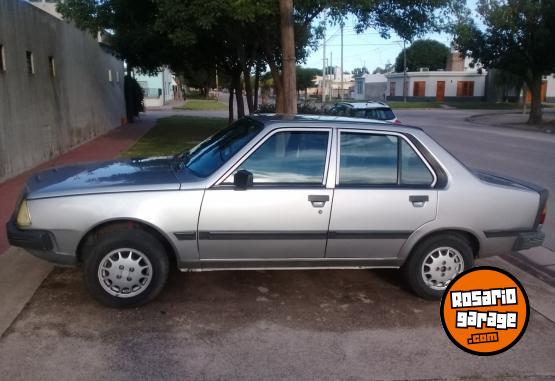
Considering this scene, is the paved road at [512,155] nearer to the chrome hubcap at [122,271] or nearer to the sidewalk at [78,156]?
the chrome hubcap at [122,271]

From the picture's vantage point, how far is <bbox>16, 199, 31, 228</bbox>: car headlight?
165 inches

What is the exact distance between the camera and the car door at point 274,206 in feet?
13.9

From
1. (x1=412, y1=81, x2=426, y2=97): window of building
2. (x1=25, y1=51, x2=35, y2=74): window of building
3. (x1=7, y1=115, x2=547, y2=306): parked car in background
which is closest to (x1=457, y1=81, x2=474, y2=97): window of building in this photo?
(x1=412, y1=81, x2=426, y2=97): window of building

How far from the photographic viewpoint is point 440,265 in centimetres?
462

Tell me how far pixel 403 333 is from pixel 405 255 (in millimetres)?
737

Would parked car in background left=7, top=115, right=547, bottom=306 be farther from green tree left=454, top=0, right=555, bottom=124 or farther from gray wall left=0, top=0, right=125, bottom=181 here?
green tree left=454, top=0, right=555, bottom=124

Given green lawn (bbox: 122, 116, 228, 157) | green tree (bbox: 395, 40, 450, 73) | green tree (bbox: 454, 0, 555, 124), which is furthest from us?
green tree (bbox: 395, 40, 450, 73)

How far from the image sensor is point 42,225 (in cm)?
414

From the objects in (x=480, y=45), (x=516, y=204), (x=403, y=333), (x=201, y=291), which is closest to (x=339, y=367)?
(x=403, y=333)

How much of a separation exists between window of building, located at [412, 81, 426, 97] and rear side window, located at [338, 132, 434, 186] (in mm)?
59735

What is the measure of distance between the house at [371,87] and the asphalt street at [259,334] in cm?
6577

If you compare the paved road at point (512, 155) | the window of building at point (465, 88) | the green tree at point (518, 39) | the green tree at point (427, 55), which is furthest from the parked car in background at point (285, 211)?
the green tree at point (427, 55)

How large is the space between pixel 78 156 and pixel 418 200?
10.6 m

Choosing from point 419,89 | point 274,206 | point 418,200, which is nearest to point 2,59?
point 274,206
